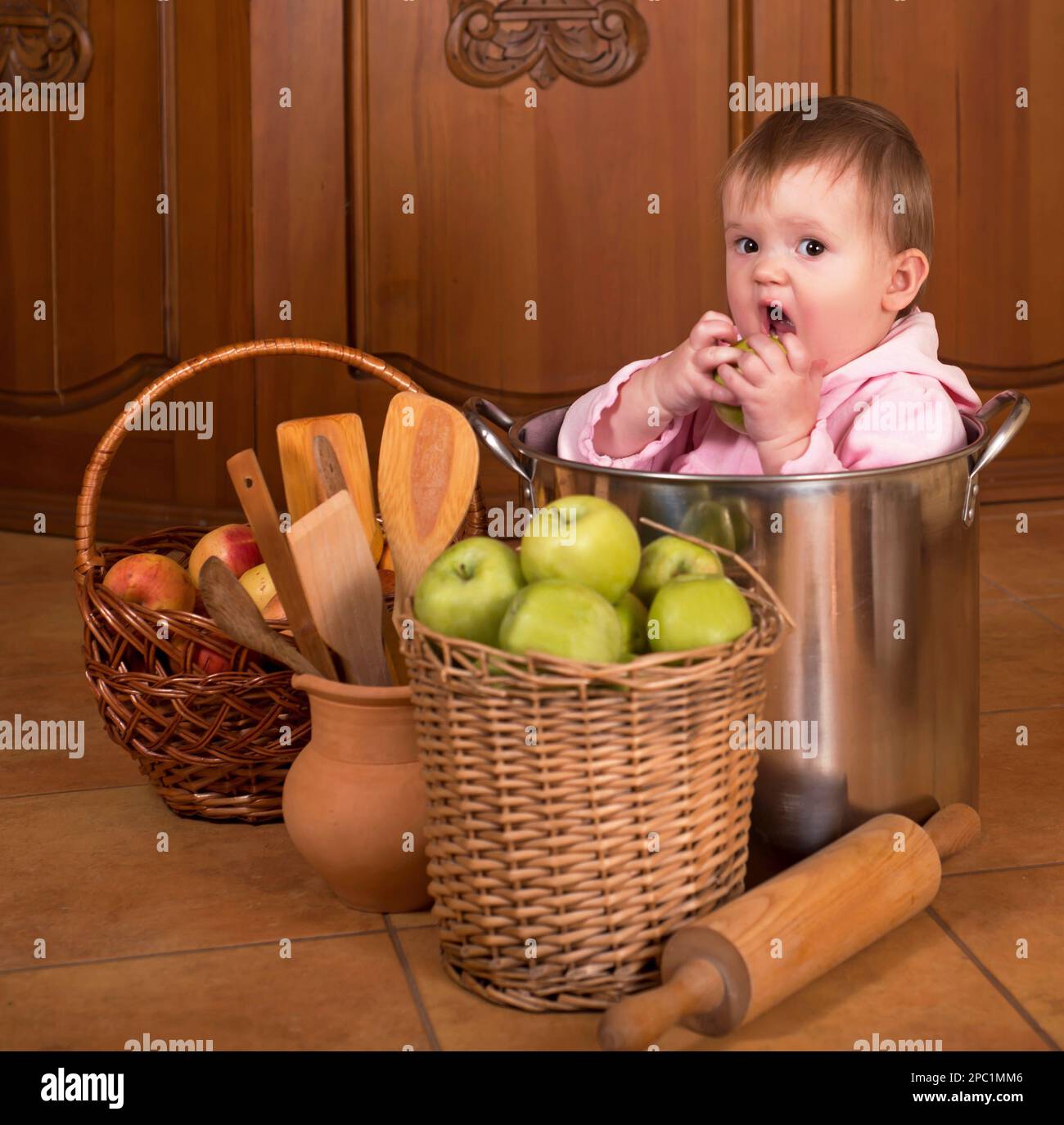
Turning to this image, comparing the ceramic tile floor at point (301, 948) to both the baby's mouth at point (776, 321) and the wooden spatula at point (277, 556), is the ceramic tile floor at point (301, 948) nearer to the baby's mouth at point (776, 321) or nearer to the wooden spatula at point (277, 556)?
the wooden spatula at point (277, 556)

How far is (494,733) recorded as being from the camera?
2.89 ft

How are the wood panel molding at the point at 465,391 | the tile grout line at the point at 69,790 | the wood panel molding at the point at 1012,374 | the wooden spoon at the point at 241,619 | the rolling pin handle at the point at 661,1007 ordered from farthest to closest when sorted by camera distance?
1. the wood panel molding at the point at 1012,374
2. the wood panel molding at the point at 465,391
3. the tile grout line at the point at 69,790
4. the wooden spoon at the point at 241,619
5. the rolling pin handle at the point at 661,1007

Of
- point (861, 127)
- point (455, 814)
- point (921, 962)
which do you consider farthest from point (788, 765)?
point (861, 127)

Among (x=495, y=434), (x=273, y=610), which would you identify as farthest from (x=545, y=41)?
(x=273, y=610)

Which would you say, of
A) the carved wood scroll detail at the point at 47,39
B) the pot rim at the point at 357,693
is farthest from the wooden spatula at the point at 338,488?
the carved wood scroll detail at the point at 47,39

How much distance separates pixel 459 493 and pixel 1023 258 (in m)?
1.30

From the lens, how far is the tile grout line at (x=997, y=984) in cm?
91

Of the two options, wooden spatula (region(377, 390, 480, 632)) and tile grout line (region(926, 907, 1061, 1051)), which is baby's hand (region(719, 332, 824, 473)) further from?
tile grout line (region(926, 907, 1061, 1051))

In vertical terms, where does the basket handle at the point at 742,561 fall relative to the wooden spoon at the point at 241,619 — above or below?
above

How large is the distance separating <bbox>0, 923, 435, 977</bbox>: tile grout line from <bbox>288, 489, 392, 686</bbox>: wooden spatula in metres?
0.17

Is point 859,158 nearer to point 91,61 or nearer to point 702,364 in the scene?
point 702,364

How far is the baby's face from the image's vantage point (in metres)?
1.15

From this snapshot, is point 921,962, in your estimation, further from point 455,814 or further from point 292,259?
point 292,259

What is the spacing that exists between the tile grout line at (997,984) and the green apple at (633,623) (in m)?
0.30
